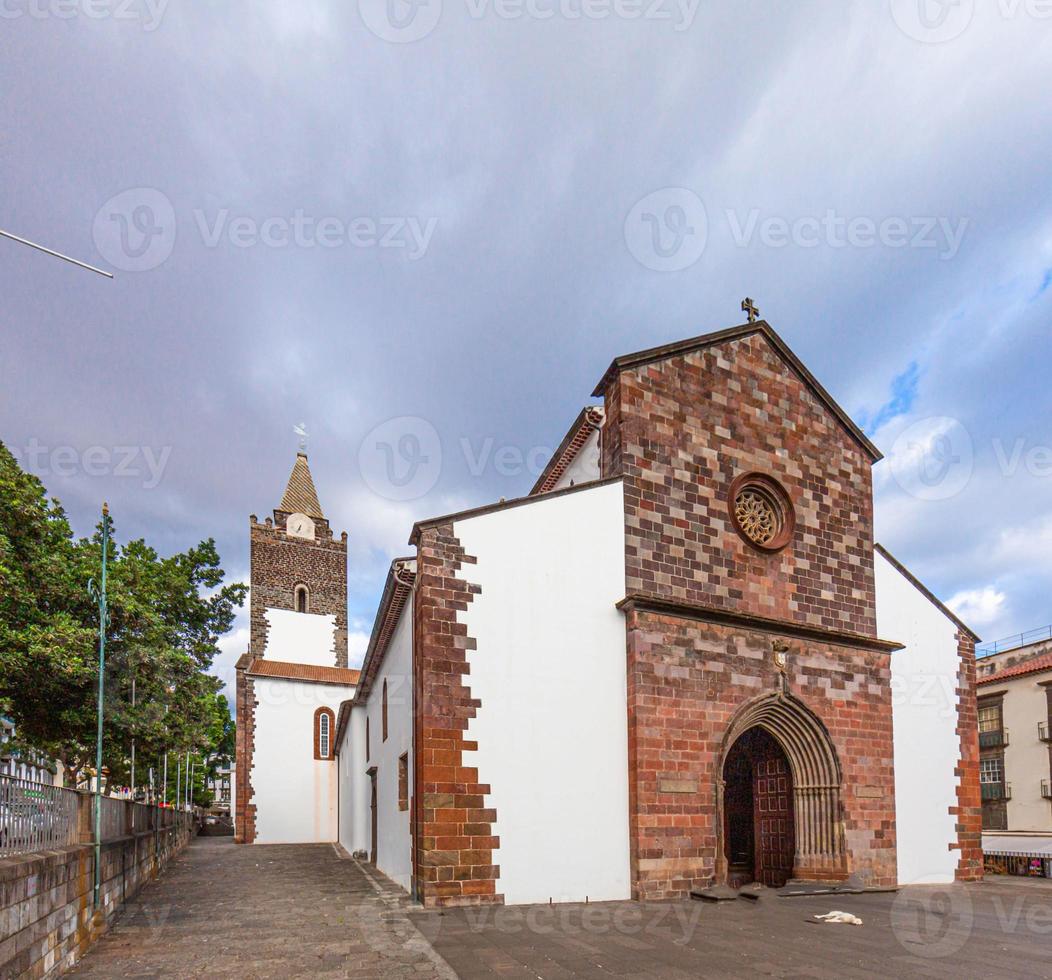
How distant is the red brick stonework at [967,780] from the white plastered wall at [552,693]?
789 cm

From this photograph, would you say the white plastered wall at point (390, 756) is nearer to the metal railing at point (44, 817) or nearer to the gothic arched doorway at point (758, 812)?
the metal railing at point (44, 817)

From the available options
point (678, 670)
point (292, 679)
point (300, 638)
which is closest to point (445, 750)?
point (678, 670)

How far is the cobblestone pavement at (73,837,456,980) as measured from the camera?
777 centimetres

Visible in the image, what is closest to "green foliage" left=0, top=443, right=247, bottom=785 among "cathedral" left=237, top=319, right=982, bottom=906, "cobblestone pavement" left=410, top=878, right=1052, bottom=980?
"cathedral" left=237, top=319, right=982, bottom=906

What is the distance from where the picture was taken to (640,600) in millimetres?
12742

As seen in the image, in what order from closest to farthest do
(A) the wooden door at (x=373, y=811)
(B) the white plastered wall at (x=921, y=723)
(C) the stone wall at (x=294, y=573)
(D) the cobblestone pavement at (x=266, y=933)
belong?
(D) the cobblestone pavement at (x=266, y=933)
(B) the white plastered wall at (x=921, y=723)
(A) the wooden door at (x=373, y=811)
(C) the stone wall at (x=294, y=573)

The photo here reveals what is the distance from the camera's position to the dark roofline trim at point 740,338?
1416 cm

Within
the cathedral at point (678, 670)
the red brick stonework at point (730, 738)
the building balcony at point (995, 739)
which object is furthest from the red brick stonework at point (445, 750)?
the building balcony at point (995, 739)

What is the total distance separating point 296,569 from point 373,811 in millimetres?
23086

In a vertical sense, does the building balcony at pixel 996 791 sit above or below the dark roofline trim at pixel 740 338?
below
